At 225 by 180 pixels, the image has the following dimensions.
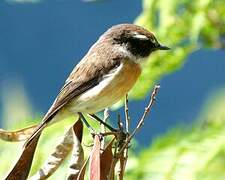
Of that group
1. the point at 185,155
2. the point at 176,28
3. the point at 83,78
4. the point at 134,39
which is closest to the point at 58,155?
the point at 83,78

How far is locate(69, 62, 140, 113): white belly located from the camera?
2.54 m

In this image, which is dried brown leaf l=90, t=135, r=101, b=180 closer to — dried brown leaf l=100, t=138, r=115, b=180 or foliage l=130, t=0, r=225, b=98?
dried brown leaf l=100, t=138, r=115, b=180

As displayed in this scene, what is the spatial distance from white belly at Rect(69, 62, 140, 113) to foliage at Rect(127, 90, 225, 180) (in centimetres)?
23

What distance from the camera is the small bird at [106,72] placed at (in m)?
2.51

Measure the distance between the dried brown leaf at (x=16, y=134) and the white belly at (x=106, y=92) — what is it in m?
0.33

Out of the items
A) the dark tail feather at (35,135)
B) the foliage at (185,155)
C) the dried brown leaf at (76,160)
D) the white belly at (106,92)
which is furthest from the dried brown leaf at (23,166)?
the foliage at (185,155)

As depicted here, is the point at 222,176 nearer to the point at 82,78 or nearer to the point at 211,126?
the point at 211,126

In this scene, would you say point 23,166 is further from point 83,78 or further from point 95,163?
point 83,78

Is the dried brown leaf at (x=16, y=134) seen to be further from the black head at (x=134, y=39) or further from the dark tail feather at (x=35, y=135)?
the black head at (x=134, y=39)

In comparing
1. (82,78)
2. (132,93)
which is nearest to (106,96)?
(82,78)

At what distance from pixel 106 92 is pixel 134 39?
0.76 ft

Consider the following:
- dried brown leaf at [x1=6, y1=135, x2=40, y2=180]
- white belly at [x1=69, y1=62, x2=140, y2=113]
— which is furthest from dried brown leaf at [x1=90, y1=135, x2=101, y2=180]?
white belly at [x1=69, y1=62, x2=140, y2=113]

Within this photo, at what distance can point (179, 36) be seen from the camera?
Answer: 2984 mm

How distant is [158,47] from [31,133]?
68 cm
